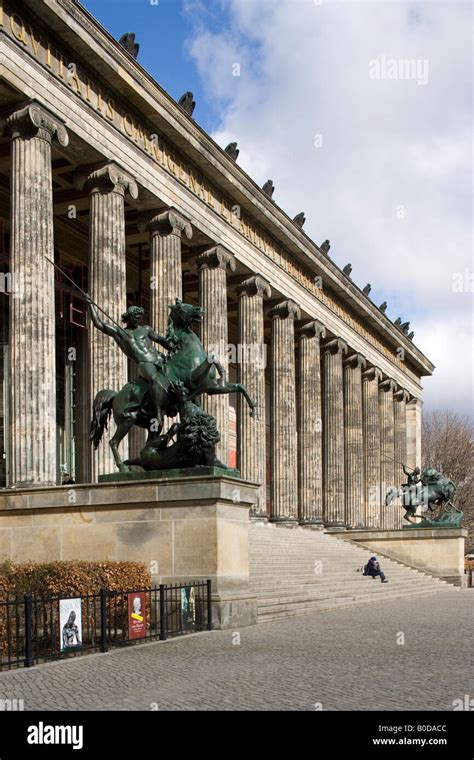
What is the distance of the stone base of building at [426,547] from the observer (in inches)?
1657

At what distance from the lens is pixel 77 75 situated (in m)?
26.8

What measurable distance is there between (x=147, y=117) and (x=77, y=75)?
388 centimetres

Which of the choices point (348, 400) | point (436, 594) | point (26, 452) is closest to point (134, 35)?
point (26, 452)

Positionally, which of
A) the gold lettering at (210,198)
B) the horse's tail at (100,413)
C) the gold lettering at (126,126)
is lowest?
the horse's tail at (100,413)

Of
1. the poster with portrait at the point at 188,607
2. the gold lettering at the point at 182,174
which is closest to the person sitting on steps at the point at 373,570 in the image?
the gold lettering at the point at 182,174

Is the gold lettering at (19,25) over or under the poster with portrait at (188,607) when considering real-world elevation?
over

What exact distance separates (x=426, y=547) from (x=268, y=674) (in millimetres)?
31964

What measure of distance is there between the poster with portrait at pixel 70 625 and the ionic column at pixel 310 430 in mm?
30930

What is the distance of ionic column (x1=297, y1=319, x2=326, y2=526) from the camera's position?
148 feet

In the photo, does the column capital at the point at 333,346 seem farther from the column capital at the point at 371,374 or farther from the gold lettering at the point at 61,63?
the gold lettering at the point at 61,63

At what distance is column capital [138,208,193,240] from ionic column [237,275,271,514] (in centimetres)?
743

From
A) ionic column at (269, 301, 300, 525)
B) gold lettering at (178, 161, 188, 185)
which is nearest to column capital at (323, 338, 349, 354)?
ionic column at (269, 301, 300, 525)

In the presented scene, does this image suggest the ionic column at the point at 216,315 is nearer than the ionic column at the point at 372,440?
Yes

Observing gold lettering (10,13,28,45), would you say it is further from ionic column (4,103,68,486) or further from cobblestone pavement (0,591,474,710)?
cobblestone pavement (0,591,474,710)
